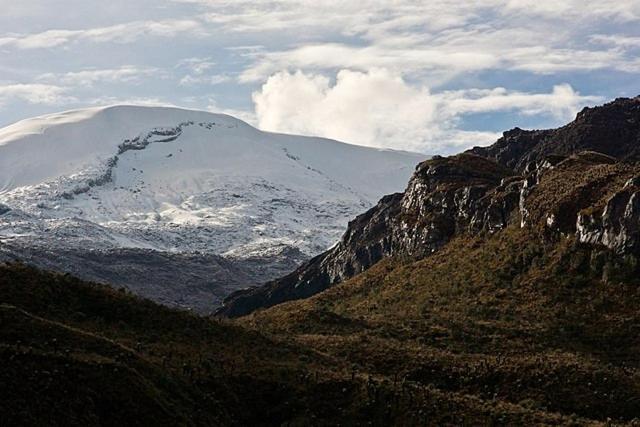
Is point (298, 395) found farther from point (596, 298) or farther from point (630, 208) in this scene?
point (630, 208)

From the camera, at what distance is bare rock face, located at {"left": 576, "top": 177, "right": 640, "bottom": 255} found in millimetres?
63031

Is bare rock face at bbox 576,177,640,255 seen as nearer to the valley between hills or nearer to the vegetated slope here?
the valley between hills

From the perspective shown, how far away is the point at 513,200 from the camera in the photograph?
80.7 meters

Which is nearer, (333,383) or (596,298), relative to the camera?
(333,383)

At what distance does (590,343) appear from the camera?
188 ft

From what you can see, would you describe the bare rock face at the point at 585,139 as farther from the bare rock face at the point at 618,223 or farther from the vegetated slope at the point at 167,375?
the vegetated slope at the point at 167,375

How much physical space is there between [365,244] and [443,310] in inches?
1906

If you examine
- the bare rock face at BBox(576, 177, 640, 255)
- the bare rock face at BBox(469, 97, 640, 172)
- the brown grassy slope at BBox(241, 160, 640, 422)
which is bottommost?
the brown grassy slope at BBox(241, 160, 640, 422)

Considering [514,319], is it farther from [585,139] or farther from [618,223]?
[585,139]

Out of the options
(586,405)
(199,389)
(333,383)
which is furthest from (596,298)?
(199,389)

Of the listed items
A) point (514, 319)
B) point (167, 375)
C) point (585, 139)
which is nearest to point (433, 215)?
point (514, 319)

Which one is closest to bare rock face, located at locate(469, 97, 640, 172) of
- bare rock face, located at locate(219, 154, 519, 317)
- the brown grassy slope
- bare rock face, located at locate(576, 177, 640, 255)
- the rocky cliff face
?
the rocky cliff face

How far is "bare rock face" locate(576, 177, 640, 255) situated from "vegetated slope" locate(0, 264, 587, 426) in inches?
933

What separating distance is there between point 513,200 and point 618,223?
55.8ft
